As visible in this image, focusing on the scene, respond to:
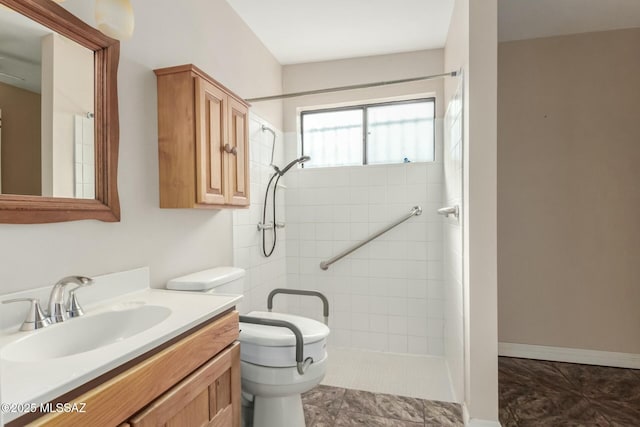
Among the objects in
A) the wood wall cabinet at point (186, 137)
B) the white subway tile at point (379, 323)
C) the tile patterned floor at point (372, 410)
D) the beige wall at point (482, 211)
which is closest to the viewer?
the wood wall cabinet at point (186, 137)

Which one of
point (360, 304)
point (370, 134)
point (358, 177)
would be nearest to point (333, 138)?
point (370, 134)

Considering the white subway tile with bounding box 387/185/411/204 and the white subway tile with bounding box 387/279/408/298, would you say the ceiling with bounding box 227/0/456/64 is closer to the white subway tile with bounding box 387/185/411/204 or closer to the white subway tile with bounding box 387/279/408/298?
the white subway tile with bounding box 387/185/411/204

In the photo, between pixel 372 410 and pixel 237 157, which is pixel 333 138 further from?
pixel 372 410

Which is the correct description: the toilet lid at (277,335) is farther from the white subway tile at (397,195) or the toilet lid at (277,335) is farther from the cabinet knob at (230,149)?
the white subway tile at (397,195)

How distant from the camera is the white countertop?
602mm

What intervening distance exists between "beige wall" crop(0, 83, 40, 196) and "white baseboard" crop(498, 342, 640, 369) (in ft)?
9.92

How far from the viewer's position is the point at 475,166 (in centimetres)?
161

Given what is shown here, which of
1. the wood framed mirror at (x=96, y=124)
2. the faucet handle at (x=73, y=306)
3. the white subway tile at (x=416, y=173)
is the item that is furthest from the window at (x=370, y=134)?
the faucet handle at (x=73, y=306)

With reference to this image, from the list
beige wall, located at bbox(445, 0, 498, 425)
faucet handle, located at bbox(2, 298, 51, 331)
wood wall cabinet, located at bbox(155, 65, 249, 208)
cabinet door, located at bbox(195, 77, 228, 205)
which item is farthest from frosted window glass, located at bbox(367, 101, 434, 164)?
faucet handle, located at bbox(2, 298, 51, 331)

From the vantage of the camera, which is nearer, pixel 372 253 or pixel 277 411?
pixel 277 411

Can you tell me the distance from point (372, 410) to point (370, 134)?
211 centimetres

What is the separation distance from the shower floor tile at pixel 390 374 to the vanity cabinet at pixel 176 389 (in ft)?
4.04

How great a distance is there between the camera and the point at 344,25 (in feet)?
7.63

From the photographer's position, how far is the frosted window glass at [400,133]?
109 inches
